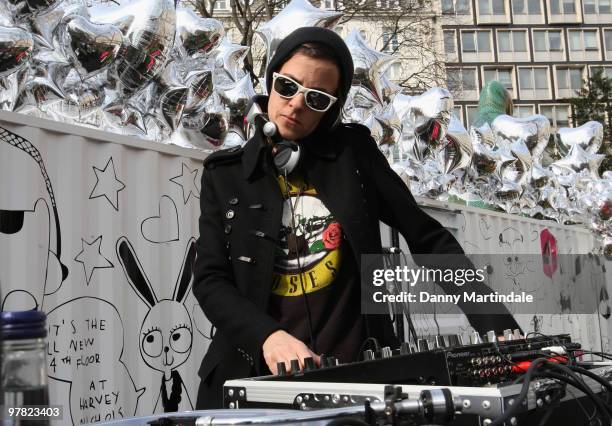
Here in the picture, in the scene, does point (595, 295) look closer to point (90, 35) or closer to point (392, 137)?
point (392, 137)

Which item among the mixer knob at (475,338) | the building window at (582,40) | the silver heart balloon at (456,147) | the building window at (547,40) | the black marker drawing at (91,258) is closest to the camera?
the mixer knob at (475,338)

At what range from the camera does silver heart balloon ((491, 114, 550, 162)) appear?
9.06m

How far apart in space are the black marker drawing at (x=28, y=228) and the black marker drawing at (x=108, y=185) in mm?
241

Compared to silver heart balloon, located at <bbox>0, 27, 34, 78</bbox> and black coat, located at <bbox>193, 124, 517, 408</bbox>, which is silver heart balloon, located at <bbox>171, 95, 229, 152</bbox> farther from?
black coat, located at <bbox>193, 124, 517, 408</bbox>

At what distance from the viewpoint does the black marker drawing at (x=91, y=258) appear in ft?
10.5

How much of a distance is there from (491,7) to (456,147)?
186 feet

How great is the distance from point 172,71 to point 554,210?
6998mm

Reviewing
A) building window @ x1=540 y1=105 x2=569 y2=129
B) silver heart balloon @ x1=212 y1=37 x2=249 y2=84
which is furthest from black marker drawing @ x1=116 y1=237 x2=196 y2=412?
building window @ x1=540 y1=105 x2=569 y2=129

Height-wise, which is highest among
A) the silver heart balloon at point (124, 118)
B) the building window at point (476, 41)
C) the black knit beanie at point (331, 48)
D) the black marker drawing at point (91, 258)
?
the building window at point (476, 41)

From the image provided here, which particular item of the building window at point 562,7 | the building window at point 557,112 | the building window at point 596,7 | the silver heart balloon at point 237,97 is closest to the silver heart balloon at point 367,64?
the silver heart balloon at point 237,97

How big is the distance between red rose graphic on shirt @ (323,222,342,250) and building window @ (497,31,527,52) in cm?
6109

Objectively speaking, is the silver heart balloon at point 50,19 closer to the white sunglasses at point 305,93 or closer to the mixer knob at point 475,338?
the white sunglasses at point 305,93

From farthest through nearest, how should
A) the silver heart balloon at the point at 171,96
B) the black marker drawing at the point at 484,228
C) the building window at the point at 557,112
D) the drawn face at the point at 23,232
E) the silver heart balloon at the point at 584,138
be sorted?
1. the building window at the point at 557,112
2. the silver heart balloon at the point at 584,138
3. the black marker drawing at the point at 484,228
4. the silver heart balloon at the point at 171,96
5. the drawn face at the point at 23,232

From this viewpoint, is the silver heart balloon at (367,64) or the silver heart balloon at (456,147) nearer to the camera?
the silver heart balloon at (367,64)
